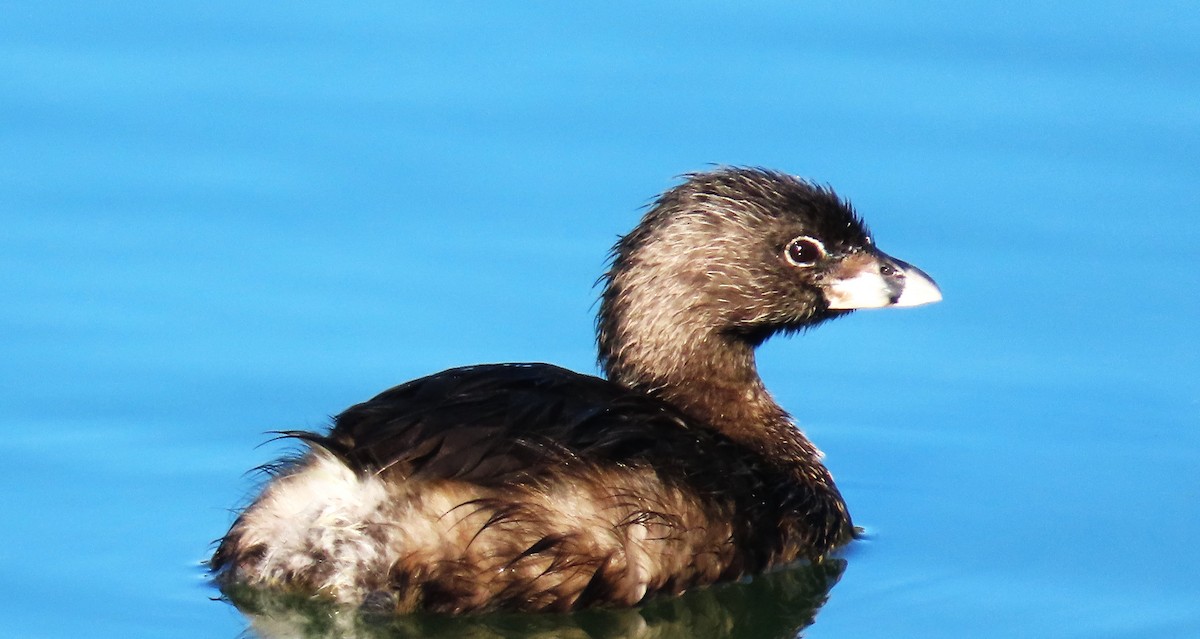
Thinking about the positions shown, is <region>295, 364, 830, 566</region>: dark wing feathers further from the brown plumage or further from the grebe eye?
the grebe eye

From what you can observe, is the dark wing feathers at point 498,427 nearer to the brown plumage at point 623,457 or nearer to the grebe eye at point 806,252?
the brown plumage at point 623,457

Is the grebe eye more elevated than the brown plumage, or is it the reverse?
the grebe eye

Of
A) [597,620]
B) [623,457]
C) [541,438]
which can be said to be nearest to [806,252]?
[623,457]

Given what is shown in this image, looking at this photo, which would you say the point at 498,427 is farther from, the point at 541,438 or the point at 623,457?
the point at 623,457

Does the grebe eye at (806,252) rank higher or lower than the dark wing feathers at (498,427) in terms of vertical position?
higher

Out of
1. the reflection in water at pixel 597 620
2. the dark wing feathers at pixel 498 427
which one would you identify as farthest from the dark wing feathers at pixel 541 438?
the reflection in water at pixel 597 620

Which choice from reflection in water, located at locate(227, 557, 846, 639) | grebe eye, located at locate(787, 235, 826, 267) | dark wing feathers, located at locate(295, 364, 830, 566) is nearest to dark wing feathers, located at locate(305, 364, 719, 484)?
dark wing feathers, located at locate(295, 364, 830, 566)

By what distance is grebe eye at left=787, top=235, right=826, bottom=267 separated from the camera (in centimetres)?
920

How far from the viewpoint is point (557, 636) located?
792cm

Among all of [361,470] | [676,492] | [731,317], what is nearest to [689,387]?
[731,317]

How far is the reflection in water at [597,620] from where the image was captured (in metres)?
7.85

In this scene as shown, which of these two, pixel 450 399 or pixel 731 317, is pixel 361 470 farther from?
pixel 731 317

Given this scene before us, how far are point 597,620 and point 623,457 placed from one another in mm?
527

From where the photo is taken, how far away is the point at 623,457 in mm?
8109
